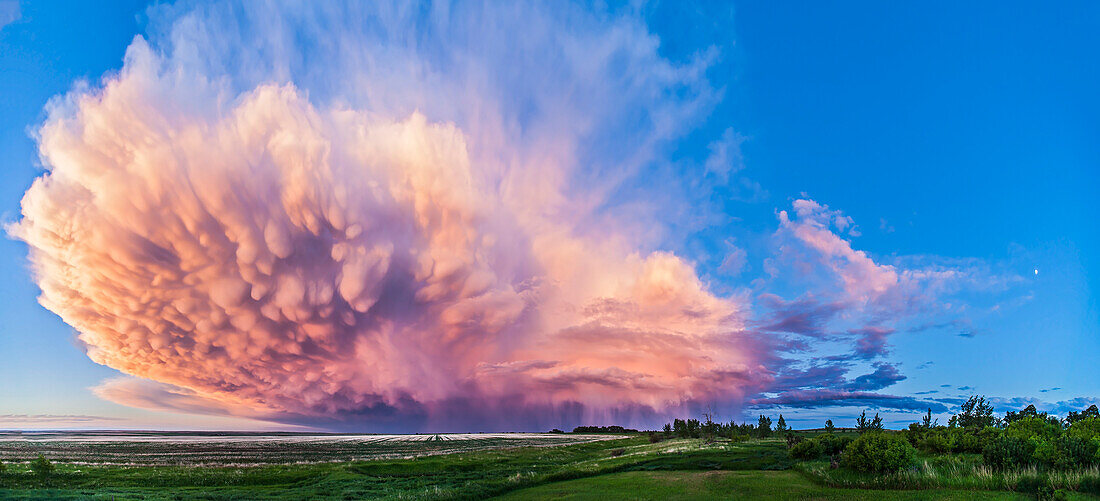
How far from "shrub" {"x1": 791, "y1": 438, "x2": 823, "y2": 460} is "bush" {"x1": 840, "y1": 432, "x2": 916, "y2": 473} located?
1384 centimetres

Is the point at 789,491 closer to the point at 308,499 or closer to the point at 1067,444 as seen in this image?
the point at 1067,444

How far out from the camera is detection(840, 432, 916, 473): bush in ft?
114

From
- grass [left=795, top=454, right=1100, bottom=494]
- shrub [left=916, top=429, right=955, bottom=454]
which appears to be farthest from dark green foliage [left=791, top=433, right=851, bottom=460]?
shrub [left=916, top=429, right=955, bottom=454]

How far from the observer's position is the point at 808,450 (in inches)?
2016

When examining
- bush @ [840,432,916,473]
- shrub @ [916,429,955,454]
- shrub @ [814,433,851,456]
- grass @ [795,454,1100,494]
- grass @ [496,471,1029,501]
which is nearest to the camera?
grass @ [795,454,1100,494]

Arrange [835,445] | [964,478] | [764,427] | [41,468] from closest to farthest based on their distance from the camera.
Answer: [964,478] < [835,445] < [41,468] < [764,427]

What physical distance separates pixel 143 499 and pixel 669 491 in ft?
144

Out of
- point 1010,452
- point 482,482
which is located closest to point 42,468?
point 482,482

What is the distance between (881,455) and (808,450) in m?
17.5

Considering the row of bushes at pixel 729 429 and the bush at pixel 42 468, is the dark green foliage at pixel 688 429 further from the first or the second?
the bush at pixel 42 468

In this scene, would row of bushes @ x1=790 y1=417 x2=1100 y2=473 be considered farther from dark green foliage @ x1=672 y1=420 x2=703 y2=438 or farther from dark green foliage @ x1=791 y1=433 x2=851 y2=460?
dark green foliage @ x1=672 y1=420 x2=703 y2=438

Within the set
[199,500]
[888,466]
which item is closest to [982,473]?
[888,466]

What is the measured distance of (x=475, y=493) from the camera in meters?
40.1

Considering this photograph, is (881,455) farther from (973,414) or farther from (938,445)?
(973,414)
